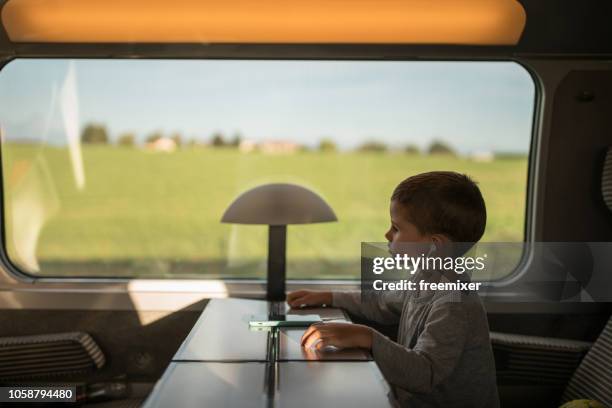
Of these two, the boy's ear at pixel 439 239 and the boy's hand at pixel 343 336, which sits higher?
the boy's ear at pixel 439 239

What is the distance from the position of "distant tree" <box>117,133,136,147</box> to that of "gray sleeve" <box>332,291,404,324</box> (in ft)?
5.14

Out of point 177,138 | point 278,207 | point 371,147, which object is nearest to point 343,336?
point 278,207

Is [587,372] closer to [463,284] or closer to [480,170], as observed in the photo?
[463,284]

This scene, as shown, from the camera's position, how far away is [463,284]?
163 centimetres

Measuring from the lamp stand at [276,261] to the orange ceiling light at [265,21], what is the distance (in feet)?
2.54

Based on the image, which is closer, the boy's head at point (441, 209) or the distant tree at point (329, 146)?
the boy's head at point (441, 209)

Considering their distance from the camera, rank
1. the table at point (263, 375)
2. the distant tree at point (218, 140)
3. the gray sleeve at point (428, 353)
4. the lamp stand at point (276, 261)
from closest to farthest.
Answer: the table at point (263, 375)
the gray sleeve at point (428, 353)
the lamp stand at point (276, 261)
the distant tree at point (218, 140)

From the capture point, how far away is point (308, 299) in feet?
6.96

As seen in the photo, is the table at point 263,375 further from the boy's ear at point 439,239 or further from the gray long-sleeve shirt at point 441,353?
the boy's ear at point 439,239

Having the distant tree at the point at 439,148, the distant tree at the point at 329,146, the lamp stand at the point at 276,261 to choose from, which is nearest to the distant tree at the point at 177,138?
the distant tree at the point at 329,146

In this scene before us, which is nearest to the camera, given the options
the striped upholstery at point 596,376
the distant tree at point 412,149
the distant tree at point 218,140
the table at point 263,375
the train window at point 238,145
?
the table at point 263,375

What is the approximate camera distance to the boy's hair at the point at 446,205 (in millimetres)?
1602

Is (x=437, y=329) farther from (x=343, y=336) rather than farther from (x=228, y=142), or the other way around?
(x=228, y=142)

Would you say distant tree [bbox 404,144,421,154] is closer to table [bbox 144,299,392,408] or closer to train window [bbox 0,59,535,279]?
train window [bbox 0,59,535,279]
